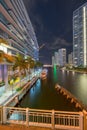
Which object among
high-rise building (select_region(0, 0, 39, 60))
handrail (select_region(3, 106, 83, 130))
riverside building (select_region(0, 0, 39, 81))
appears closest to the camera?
→ handrail (select_region(3, 106, 83, 130))

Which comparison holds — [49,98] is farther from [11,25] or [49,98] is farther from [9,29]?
[11,25]

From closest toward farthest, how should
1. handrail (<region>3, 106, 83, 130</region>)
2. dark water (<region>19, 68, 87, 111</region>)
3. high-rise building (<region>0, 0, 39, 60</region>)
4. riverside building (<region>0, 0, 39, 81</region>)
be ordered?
handrail (<region>3, 106, 83, 130</region>) < dark water (<region>19, 68, 87, 111</region>) < riverside building (<region>0, 0, 39, 81</region>) < high-rise building (<region>0, 0, 39, 60</region>)

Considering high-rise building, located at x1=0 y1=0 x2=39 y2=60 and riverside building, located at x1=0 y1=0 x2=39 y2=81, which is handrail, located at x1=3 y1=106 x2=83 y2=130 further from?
high-rise building, located at x1=0 y1=0 x2=39 y2=60

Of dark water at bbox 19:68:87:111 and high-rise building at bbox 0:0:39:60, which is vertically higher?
high-rise building at bbox 0:0:39:60

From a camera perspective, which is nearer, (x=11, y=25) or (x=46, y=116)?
(x=46, y=116)

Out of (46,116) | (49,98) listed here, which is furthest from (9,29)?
(46,116)

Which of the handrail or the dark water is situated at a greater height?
the handrail

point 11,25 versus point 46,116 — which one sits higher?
point 11,25

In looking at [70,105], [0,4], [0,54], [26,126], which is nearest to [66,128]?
[26,126]

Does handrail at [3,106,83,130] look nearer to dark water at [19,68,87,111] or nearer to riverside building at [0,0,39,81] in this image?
dark water at [19,68,87,111]

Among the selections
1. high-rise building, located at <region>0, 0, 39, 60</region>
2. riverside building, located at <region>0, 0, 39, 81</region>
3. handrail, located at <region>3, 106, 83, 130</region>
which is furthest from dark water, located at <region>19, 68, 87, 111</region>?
handrail, located at <region>3, 106, 83, 130</region>

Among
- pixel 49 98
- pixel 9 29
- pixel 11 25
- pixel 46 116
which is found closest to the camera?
pixel 46 116

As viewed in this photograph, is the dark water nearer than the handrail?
No

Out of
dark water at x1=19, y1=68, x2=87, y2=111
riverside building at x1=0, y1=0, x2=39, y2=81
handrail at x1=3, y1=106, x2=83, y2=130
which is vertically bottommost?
dark water at x1=19, y1=68, x2=87, y2=111
